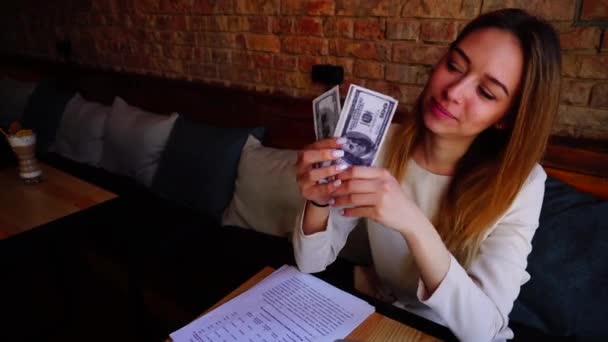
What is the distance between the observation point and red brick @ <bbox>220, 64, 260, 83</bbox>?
7.41 feet

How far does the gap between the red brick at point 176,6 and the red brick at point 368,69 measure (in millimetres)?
1236

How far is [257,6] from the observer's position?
210cm

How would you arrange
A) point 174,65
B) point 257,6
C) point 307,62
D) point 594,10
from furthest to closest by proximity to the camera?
point 174,65
point 257,6
point 307,62
point 594,10

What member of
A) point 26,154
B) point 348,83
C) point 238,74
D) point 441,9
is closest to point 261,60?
point 238,74

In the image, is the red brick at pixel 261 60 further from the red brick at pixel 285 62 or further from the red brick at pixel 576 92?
the red brick at pixel 576 92

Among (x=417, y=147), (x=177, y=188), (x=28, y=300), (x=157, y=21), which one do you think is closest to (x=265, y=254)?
(x=177, y=188)

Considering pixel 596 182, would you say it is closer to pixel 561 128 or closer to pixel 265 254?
pixel 561 128

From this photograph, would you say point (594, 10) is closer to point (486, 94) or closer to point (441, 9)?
point (441, 9)

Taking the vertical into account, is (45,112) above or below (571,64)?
below

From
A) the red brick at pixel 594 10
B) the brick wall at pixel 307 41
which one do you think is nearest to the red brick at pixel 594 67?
the brick wall at pixel 307 41

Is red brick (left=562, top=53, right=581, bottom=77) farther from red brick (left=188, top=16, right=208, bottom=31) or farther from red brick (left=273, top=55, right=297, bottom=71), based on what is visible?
red brick (left=188, top=16, right=208, bottom=31)

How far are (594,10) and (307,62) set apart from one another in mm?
1180

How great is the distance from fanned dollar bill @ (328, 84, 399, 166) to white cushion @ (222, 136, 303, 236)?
32.4 inches

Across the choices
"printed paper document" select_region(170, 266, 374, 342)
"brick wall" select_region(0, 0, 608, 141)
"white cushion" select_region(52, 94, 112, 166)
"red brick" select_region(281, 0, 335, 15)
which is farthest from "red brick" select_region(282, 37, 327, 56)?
"white cushion" select_region(52, 94, 112, 166)
